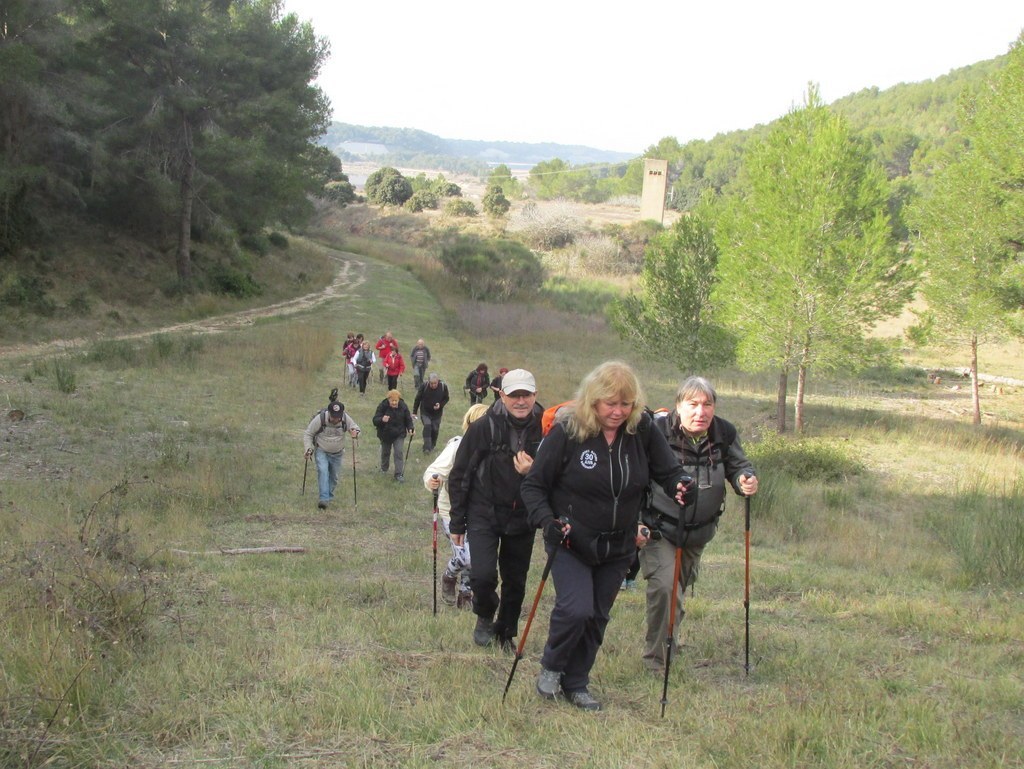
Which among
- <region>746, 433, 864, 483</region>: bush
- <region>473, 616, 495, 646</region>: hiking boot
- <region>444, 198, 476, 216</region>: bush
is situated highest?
<region>444, 198, 476, 216</region>: bush

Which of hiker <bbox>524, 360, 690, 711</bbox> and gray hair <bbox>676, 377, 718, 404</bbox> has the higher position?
gray hair <bbox>676, 377, 718, 404</bbox>

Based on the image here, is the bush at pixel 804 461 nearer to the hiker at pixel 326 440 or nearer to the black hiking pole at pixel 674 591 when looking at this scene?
the hiker at pixel 326 440

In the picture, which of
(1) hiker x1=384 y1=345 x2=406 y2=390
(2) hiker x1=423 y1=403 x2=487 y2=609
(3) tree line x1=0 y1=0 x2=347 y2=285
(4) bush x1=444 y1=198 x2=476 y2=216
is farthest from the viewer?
(4) bush x1=444 y1=198 x2=476 y2=216

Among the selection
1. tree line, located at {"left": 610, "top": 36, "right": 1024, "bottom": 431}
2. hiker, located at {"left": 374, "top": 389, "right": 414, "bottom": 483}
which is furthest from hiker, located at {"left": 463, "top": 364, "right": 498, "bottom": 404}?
tree line, located at {"left": 610, "top": 36, "right": 1024, "bottom": 431}

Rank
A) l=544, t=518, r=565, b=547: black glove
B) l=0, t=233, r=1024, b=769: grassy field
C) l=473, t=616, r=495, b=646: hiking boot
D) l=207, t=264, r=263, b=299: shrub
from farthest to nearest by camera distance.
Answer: l=207, t=264, r=263, b=299: shrub, l=473, t=616, r=495, b=646: hiking boot, l=544, t=518, r=565, b=547: black glove, l=0, t=233, r=1024, b=769: grassy field

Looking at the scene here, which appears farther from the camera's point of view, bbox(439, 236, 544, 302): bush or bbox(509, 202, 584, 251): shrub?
bbox(509, 202, 584, 251): shrub

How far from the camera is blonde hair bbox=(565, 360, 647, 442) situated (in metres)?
4.15

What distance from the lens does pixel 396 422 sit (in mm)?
12773

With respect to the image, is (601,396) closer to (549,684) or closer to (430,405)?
(549,684)

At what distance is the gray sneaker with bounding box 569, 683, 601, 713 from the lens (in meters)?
4.33

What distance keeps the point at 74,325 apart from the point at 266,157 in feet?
32.3

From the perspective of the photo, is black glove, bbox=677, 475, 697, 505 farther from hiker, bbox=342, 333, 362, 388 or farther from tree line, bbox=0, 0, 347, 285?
tree line, bbox=0, 0, 347, 285

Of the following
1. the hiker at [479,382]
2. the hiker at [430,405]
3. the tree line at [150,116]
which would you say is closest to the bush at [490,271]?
the tree line at [150,116]

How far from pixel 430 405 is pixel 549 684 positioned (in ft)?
33.9
